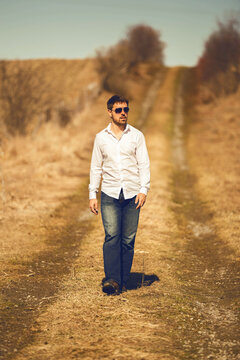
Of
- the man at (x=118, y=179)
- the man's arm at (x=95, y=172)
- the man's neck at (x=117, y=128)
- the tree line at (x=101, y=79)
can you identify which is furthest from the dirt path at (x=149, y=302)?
the tree line at (x=101, y=79)

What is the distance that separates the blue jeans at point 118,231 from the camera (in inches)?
189

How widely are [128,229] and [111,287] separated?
27.3 inches

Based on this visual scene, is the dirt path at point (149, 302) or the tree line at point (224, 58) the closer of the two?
the dirt path at point (149, 302)

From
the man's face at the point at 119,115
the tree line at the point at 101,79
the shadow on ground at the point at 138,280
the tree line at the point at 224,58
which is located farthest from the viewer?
the tree line at the point at 224,58

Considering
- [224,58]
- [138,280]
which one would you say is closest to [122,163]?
[138,280]

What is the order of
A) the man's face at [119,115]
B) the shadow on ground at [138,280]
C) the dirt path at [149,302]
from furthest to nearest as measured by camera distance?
the shadow on ground at [138,280] < the man's face at [119,115] < the dirt path at [149,302]

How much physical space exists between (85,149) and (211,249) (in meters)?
12.3

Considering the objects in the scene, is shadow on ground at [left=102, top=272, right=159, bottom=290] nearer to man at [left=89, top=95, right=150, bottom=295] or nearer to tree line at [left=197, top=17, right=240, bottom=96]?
man at [left=89, top=95, right=150, bottom=295]

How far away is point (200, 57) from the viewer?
40906 mm

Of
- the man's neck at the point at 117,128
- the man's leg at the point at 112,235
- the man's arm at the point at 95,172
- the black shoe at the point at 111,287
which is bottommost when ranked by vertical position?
the black shoe at the point at 111,287

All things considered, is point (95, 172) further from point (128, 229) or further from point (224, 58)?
point (224, 58)

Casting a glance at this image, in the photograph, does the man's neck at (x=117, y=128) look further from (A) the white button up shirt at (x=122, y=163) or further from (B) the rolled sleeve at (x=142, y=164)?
(B) the rolled sleeve at (x=142, y=164)

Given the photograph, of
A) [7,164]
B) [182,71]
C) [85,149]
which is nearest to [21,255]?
[7,164]

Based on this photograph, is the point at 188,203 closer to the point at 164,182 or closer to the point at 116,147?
the point at 164,182
